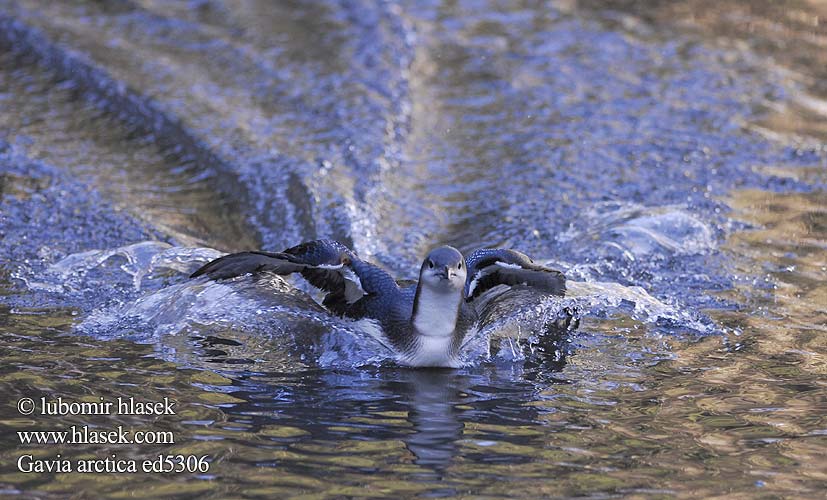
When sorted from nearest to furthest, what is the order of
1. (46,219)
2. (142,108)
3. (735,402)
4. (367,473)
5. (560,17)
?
(367,473), (735,402), (46,219), (142,108), (560,17)

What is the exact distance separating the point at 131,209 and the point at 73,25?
196 inches

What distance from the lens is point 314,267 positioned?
6883 millimetres

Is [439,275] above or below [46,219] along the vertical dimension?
above

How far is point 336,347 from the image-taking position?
22.9 feet

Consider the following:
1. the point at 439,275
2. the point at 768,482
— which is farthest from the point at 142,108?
the point at 768,482

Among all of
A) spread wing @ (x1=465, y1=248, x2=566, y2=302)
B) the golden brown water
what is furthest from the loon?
the golden brown water

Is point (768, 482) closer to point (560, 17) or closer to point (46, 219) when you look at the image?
point (46, 219)

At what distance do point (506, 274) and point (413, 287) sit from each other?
0.61 metres

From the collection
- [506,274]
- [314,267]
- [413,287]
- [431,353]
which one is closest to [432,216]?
[413,287]

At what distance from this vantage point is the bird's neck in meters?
6.62

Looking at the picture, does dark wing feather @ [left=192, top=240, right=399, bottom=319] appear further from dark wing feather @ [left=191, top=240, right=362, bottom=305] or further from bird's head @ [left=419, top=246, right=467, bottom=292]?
bird's head @ [left=419, top=246, right=467, bottom=292]

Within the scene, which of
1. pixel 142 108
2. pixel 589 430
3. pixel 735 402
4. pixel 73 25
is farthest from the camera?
pixel 73 25

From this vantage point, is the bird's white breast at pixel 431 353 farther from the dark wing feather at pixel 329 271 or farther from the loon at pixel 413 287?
the dark wing feather at pixel 329 271

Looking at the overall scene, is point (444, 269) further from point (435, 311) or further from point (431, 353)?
point (431, 353)
